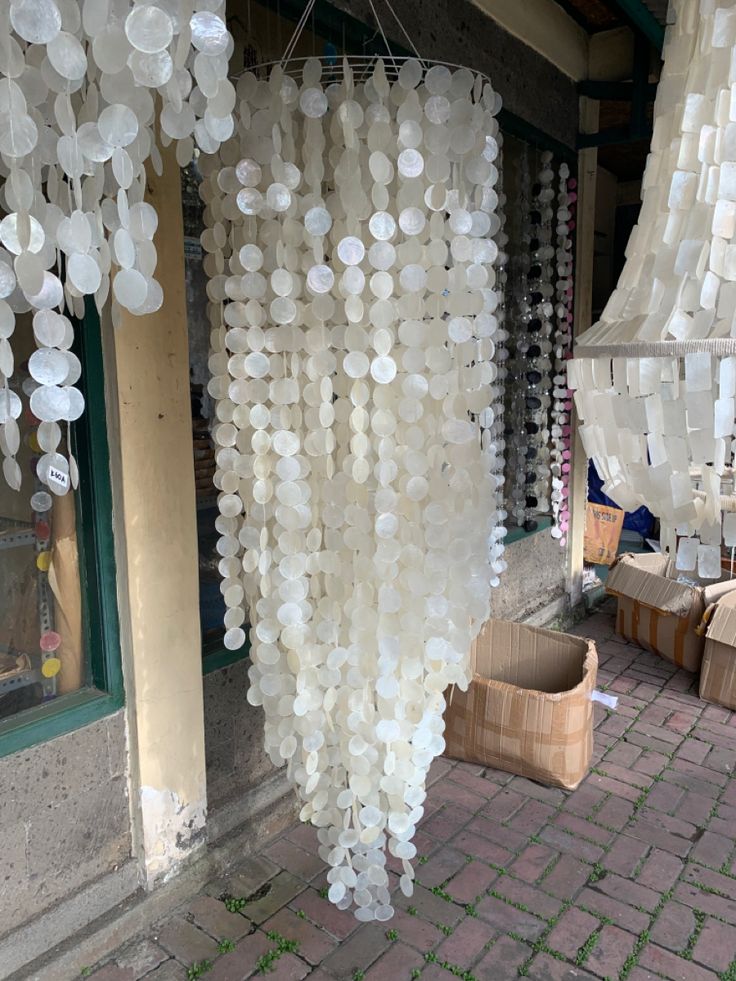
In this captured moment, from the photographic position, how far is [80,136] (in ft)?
2.22

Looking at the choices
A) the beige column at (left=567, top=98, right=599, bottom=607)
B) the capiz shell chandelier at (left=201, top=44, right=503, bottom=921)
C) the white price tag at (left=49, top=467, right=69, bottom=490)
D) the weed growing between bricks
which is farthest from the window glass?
the beige column at (left=567, top=98, right=599, bottom=607)

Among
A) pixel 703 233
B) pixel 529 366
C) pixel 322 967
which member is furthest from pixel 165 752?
pixel 529 366

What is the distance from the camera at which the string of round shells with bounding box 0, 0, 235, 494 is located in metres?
0.63

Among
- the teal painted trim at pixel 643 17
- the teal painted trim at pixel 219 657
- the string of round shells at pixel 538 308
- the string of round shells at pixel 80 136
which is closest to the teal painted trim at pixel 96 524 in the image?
the teal painted trim at pixel 219 657

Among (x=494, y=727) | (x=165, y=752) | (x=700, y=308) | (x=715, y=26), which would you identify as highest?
(x=715, y=26)

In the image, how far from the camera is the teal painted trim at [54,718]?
1705 millimetres

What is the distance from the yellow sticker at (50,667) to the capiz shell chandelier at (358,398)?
612 mm

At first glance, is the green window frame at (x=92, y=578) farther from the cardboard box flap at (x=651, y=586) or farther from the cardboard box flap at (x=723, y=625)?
the cardboard box flap at (x=651, y=586)

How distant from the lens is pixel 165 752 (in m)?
2.00

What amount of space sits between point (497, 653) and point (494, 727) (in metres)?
0.44

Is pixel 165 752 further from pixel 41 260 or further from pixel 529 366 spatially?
pixel 529 366

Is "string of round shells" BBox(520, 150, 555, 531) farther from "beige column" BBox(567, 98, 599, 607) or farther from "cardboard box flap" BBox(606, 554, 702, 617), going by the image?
"cardboard box flap" BBox(606, 554, 702, 617)

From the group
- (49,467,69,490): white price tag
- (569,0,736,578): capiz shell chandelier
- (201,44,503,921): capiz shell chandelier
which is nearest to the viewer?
(49,467,69,490): white price tag

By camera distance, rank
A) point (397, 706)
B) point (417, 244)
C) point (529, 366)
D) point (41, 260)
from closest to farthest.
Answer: point (41, 260), point (417, 244), point (397, 706), point (529, 366)
